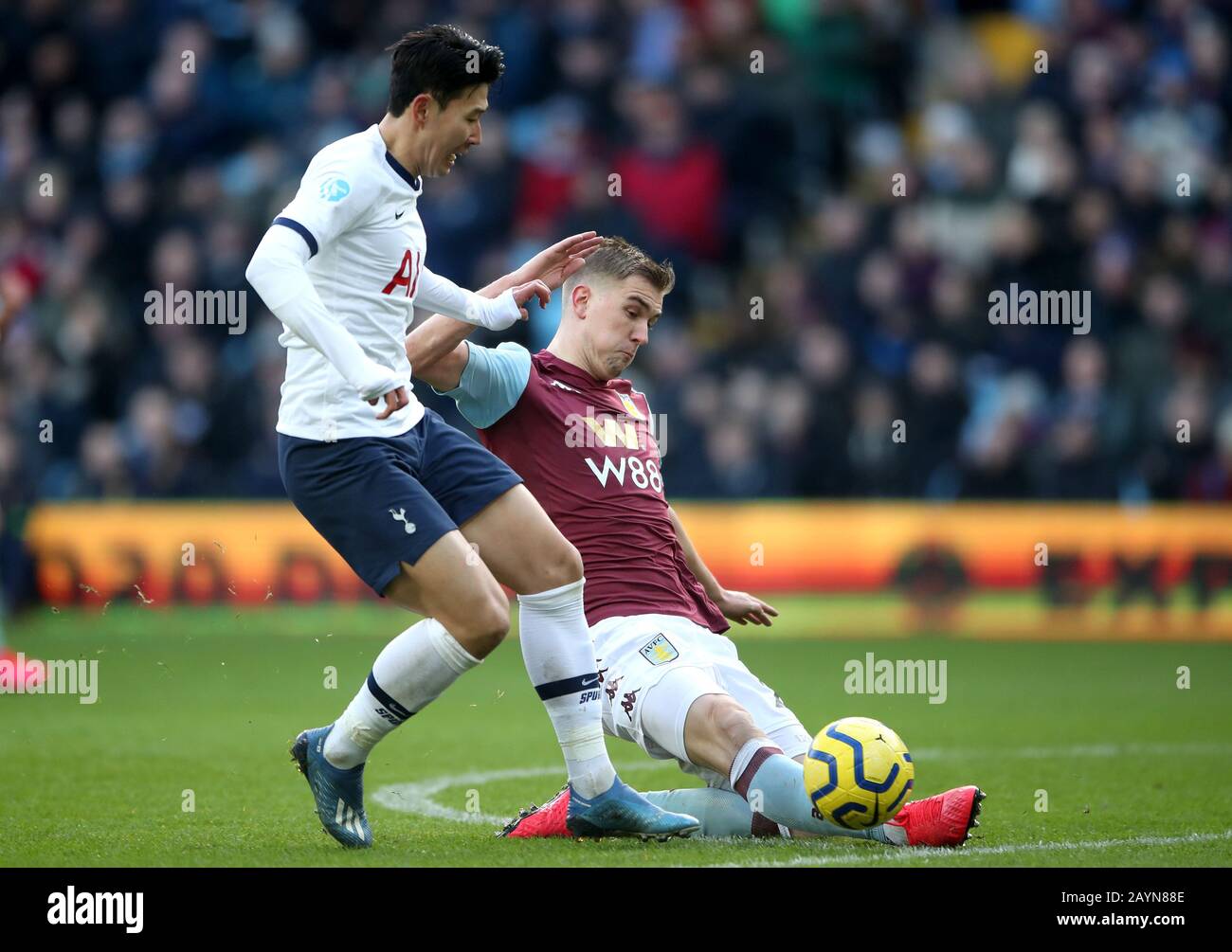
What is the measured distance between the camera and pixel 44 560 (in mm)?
13031

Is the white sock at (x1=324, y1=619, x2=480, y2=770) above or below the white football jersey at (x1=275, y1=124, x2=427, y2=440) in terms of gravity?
below

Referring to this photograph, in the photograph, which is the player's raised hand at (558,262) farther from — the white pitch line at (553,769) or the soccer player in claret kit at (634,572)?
the white pitch line at (553,769)

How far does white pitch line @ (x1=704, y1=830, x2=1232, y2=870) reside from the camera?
472cm

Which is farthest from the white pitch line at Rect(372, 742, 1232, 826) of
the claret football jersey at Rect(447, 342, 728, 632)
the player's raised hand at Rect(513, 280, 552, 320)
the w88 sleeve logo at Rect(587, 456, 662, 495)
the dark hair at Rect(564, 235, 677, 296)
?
the dark hair at Rect(564, 235, 677, 296)

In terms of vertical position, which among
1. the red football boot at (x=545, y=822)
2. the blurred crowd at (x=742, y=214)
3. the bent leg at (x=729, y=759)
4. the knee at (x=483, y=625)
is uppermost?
the blurred crowd at (x=742, y=214)

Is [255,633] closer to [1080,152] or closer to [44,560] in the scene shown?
[44,560]

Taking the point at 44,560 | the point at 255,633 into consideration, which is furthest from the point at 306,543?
the point at 44,560

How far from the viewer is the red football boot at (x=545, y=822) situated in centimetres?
538

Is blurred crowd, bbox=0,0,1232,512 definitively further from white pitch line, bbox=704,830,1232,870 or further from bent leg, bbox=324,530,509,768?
bent leg, bbox=324,530,509,768

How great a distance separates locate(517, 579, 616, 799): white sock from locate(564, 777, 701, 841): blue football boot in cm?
4

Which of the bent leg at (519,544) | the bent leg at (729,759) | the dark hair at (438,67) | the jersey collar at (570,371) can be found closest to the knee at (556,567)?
the bent leg at (519,544)

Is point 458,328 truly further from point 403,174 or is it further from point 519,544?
point 519,544

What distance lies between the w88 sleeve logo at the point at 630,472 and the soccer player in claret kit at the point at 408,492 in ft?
2.02

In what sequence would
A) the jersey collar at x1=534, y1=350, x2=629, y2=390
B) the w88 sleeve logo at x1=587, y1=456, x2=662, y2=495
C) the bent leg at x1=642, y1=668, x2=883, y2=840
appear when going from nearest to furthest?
1. the bent leg at x1=642, y1=668, x2=883, y2=840
2. the w88 sleeve logo at x1=587, y1=456, x2=662, y2=495
3. the jersey collar at x1=534, y1=350, x2=629, y2=390
